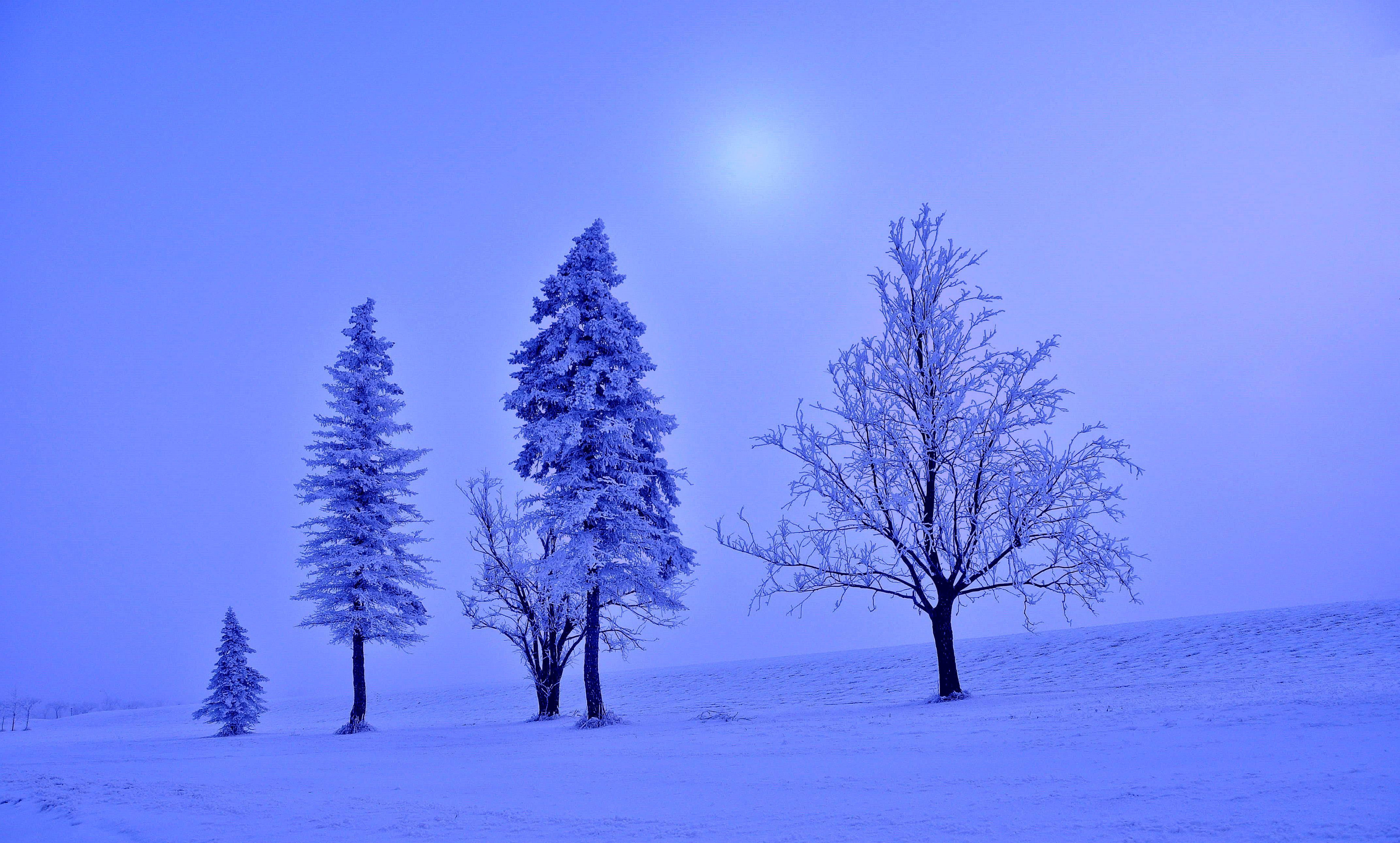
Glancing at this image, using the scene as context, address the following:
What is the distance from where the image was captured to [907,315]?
1728cm

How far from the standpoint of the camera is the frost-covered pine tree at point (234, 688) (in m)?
28.9

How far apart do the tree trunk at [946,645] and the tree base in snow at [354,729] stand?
17.6 metres

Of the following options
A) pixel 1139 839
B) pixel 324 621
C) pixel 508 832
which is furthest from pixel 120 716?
pixel 1139 839

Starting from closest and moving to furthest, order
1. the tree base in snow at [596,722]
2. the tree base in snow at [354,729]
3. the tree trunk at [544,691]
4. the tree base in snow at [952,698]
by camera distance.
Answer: the tree base in snow at [952,698]
the tree base in snow at [596,722]
the tree base in snow at [354,729]
the tree trunk at [544,691]

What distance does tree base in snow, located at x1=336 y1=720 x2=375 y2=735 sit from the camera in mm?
22703

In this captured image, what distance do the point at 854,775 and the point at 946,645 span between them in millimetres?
9534

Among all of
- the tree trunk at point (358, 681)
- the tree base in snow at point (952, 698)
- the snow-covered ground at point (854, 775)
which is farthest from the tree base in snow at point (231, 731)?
the tree base in snow at point (952, 698)

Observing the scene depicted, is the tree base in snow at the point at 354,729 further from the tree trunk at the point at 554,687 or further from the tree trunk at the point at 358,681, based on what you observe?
the tree trunk at the point at 554,687

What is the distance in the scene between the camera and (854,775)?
7609 millimetres

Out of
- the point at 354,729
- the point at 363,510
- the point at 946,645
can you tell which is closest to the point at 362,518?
the point at 363,510

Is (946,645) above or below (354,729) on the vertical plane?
above

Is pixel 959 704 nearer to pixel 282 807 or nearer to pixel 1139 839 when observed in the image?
pixel 1139 839

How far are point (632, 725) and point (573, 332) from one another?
10.9m

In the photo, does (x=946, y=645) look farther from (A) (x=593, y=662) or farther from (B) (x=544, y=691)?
(B) (x=544, y=691)
